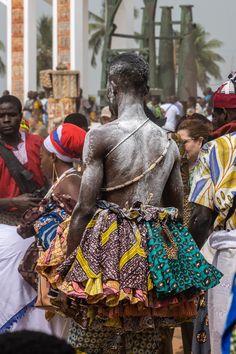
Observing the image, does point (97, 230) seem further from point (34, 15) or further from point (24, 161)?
point (34, 15)

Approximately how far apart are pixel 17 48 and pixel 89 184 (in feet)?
109

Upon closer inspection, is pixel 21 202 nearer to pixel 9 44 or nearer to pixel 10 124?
pixel 10 124

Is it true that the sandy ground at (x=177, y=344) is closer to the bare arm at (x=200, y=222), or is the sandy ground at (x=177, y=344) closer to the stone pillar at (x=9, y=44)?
the bare arm at (x=200, y=222)

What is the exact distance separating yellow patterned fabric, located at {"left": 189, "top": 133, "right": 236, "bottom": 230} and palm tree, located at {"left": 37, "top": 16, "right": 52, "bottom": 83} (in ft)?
226

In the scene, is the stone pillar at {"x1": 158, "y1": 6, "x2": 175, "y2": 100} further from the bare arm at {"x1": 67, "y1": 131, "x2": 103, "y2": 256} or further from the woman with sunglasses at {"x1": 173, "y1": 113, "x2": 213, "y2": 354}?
the bare arm at {"x1": 67, "y1": 131, "x2": 103, "y2": 256}

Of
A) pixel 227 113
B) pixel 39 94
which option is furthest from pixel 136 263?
pixel 39 94

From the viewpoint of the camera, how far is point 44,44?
2950 inches

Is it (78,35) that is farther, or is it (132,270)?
(78,35)

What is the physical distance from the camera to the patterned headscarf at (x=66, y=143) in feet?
20.1

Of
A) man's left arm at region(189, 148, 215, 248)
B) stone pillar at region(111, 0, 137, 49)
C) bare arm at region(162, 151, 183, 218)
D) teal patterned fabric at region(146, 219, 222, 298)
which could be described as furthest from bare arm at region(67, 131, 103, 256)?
stone pillar at region(111, 0, 137, 49)

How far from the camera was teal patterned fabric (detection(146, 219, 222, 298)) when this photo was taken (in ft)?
16.3

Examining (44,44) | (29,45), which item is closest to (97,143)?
(29,45)

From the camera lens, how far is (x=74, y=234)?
16.6ft

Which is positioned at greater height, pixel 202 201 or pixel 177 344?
pixel 202 201
